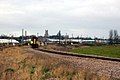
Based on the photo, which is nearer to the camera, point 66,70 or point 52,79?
point 52,79

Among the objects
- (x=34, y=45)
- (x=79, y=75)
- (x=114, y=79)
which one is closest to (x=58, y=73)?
(x=79, y=75)

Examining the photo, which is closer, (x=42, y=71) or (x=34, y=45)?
(x=42, y=71)

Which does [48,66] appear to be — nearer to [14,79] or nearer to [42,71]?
[42,71]

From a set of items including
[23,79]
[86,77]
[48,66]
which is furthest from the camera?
[48,66]

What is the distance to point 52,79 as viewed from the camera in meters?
19.4

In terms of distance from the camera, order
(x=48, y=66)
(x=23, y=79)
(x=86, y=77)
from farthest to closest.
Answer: (x=48, y=66)
(x=23, y=79)
(x=86, y=77)

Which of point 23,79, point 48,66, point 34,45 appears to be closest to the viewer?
point 23,79

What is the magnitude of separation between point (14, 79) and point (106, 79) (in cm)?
484

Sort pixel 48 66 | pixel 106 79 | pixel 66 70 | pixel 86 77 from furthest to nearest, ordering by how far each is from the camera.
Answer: pixel 48 66 < pixel 66 70 < pixel 86 77 < pixel 106 79

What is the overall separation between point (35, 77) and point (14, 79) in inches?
54.0

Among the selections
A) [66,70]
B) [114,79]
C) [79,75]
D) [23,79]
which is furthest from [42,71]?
[114,79]

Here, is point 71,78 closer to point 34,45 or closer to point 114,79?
point 114,79

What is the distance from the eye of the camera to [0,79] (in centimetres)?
2016

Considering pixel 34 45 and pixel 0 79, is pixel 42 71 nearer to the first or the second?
pixel 0 79
